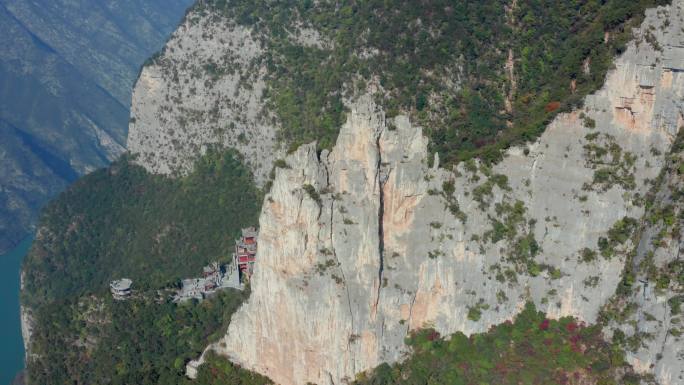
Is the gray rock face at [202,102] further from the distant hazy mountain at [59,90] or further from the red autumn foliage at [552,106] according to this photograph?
the distant hazy mountain at [59,90]

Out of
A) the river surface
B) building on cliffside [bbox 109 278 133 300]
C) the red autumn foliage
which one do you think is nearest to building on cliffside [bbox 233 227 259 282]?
building on cliffside [bbox 109 278 133 300]

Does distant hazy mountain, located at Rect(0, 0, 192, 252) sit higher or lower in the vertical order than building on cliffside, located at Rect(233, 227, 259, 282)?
higher

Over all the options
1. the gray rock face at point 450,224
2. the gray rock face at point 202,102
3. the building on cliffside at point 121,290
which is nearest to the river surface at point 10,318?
the building on cliffside at point 121,290

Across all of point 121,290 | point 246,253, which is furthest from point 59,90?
point 246,253

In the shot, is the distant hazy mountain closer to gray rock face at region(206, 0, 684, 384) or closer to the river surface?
the river surface

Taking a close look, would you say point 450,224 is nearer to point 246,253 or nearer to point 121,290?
point 246,253

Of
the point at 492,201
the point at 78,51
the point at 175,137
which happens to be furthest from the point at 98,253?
the point at 78,51

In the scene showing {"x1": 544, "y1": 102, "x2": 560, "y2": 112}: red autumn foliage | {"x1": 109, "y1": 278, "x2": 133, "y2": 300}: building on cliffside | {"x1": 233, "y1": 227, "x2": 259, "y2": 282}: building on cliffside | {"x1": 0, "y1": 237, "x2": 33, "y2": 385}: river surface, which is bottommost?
{"x1": 0, "y1": 237, "x2": 33, "y2": 385}: river surface
